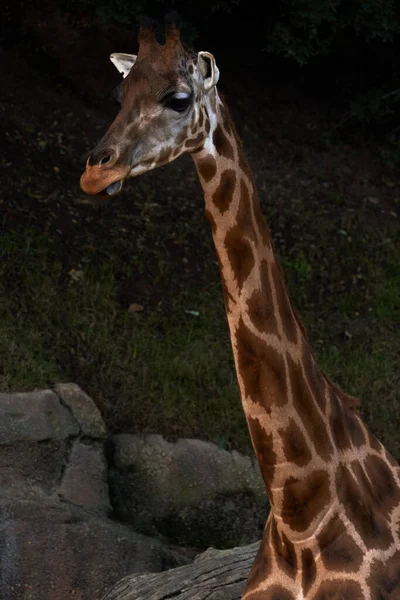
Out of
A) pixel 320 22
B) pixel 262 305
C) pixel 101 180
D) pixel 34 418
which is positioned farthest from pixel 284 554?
pixel 320 22

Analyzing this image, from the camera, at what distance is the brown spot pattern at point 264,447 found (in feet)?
9.73

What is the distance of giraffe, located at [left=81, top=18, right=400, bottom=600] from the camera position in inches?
106

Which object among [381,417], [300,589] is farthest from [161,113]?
[381,417]

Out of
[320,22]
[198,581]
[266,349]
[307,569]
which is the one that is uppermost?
[266,349]

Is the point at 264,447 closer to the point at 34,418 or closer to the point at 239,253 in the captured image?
the point at 239,253

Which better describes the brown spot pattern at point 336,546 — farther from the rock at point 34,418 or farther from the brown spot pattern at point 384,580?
the rock at point 34,418

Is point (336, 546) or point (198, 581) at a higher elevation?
point (336, 546)

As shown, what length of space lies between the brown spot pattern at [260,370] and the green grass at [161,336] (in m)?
2.52

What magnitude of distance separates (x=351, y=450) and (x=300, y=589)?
0.45 metres

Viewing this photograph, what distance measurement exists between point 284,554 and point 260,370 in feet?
2.10

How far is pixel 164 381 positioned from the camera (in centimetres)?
577

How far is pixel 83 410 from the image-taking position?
17.1ft

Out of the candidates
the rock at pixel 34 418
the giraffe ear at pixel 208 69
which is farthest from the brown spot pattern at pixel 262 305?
the rock at pixel 34 418

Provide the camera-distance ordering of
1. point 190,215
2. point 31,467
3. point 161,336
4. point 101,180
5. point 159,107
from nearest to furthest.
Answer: point 101,180, point 159,107, point 31,467, point 161,336, point 190,215
